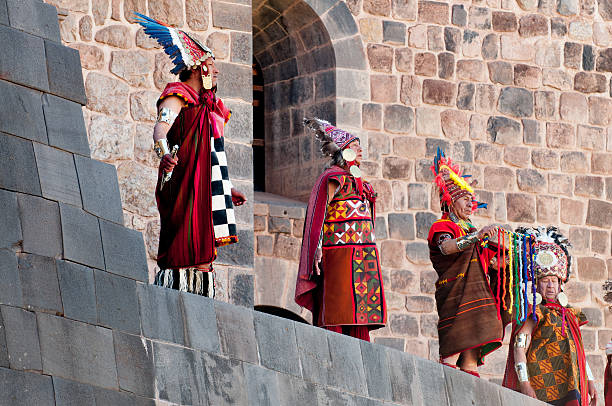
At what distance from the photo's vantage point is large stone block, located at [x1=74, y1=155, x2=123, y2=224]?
6117mm

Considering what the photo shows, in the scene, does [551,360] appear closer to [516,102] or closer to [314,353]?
[314,353]

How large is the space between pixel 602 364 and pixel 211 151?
19.6 ft

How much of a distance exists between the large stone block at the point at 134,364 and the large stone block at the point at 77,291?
0.53 feet

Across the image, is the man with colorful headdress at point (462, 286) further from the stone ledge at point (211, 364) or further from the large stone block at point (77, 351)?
the large stone block at point (77, 351)

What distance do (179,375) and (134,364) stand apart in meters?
0.25

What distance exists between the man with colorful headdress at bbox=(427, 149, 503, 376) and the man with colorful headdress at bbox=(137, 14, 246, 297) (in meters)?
1.85

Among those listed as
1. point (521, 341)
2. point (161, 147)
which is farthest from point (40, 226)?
point (521, 341)

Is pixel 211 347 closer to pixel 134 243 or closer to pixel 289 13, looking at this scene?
pixel 134 243

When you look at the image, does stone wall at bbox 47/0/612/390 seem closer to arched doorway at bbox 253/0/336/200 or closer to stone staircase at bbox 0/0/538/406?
arched doorway at bbox 253/0/336/200

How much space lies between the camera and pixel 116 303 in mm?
5926

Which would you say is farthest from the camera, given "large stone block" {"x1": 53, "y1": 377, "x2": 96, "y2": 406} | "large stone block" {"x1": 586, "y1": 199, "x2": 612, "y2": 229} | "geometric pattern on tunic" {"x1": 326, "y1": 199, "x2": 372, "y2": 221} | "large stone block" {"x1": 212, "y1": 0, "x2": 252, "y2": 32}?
"large stone block" {"x1": 586, "y1": 199, "x2": 612, "y2": 229}

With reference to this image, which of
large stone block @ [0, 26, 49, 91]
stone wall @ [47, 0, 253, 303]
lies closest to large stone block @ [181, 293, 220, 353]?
large stone block @ [0, 26, 49, 91]

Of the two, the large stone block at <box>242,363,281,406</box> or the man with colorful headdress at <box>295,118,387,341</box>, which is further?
the man with colorful headdress at <box>295,118,387,341</box>

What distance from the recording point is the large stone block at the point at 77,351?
555cm
